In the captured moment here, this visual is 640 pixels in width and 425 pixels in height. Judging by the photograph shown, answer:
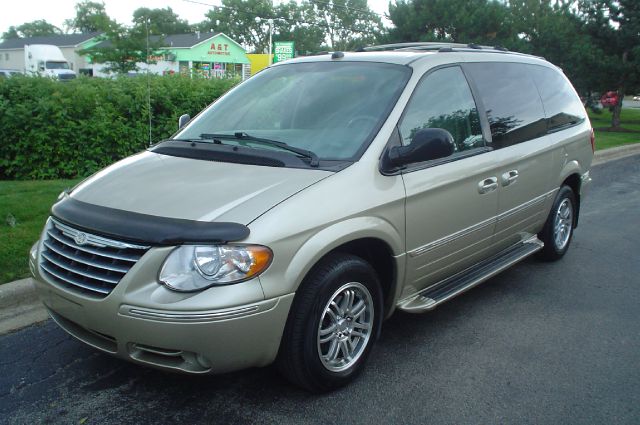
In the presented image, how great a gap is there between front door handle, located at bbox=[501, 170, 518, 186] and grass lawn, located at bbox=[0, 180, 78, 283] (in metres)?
3.72

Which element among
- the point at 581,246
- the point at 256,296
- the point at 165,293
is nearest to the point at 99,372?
the point at 165,293

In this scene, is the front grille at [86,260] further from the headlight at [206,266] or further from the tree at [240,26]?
the tree at [240,26]

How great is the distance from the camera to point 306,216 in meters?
2.97

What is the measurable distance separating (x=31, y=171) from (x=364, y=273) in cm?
619

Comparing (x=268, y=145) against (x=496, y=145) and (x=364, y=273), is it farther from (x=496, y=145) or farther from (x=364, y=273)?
(x=496, y=145)

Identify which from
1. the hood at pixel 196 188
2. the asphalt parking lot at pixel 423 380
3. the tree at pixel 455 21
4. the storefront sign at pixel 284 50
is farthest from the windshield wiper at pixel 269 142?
the tree at pixel 455 21

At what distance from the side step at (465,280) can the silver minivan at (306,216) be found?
0.02m

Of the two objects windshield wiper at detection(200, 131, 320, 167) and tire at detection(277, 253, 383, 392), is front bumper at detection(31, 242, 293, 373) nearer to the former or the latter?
tire at detection(277, 253, 383, 392)

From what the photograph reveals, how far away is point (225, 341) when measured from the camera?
2746mm

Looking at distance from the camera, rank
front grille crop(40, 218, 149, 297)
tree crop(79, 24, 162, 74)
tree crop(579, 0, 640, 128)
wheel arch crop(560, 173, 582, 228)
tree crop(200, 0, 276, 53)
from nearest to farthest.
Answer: front grille crop(40, 218, 149, 297) → wheel arch crop(560, 173, 582, 228) → tree crop(79, 24, 162, 74) → tree crop(579, 0, 640, 128) → tree crop(200, 0, 276, 53)

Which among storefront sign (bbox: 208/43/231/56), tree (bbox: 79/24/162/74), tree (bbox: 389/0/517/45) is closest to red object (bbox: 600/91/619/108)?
tree (bbox: 389/0/517/45)

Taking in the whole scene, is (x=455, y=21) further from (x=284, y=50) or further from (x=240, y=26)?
(x=240, y=26)

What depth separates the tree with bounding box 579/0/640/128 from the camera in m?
21.9

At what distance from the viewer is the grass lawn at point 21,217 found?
15.7 ft
